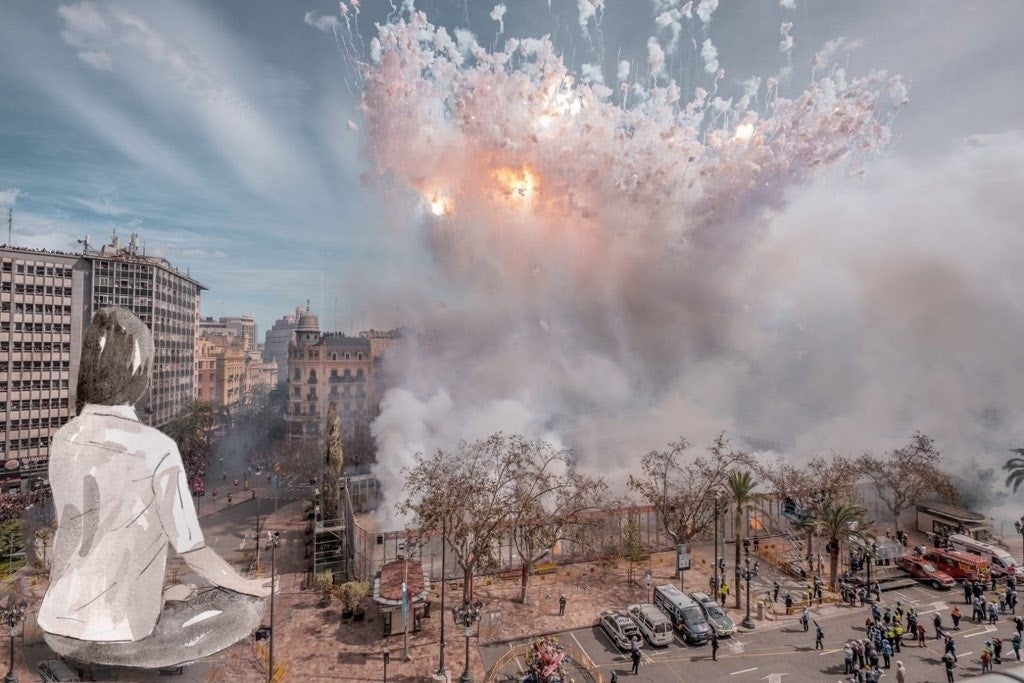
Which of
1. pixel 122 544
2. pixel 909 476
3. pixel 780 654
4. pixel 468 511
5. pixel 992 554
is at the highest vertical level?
pixel 122 544

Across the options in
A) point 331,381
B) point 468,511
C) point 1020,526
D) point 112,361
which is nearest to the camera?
point 112,361

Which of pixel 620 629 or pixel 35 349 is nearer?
pixel 620 629

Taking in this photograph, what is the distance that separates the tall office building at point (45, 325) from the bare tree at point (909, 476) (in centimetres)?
6102

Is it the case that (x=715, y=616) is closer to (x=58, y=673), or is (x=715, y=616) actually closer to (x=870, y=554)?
(x=870, y=554)

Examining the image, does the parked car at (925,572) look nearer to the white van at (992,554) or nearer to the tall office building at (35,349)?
the white van at (992,554)

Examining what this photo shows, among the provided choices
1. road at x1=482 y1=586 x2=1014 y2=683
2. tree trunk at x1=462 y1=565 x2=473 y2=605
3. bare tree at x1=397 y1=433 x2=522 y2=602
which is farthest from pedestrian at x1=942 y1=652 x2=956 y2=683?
tree trunk at x1=462 y1=565 x2=473 y2=605

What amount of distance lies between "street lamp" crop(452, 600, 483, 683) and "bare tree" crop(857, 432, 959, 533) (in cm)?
2890

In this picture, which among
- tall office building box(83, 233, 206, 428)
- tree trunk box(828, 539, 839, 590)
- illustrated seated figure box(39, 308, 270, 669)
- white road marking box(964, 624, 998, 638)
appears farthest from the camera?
tall office building box(83, 233, 206, 428)

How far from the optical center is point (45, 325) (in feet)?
171

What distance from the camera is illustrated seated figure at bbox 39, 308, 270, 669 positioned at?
1035cm

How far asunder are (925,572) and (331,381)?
66077 millimetres

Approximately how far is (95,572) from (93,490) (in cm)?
173

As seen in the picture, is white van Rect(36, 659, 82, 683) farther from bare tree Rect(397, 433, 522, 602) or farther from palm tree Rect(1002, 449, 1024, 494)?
palm tree Rect(1002, 449, 1024, 494)

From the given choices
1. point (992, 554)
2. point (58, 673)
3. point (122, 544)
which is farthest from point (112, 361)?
point (992, 554)
